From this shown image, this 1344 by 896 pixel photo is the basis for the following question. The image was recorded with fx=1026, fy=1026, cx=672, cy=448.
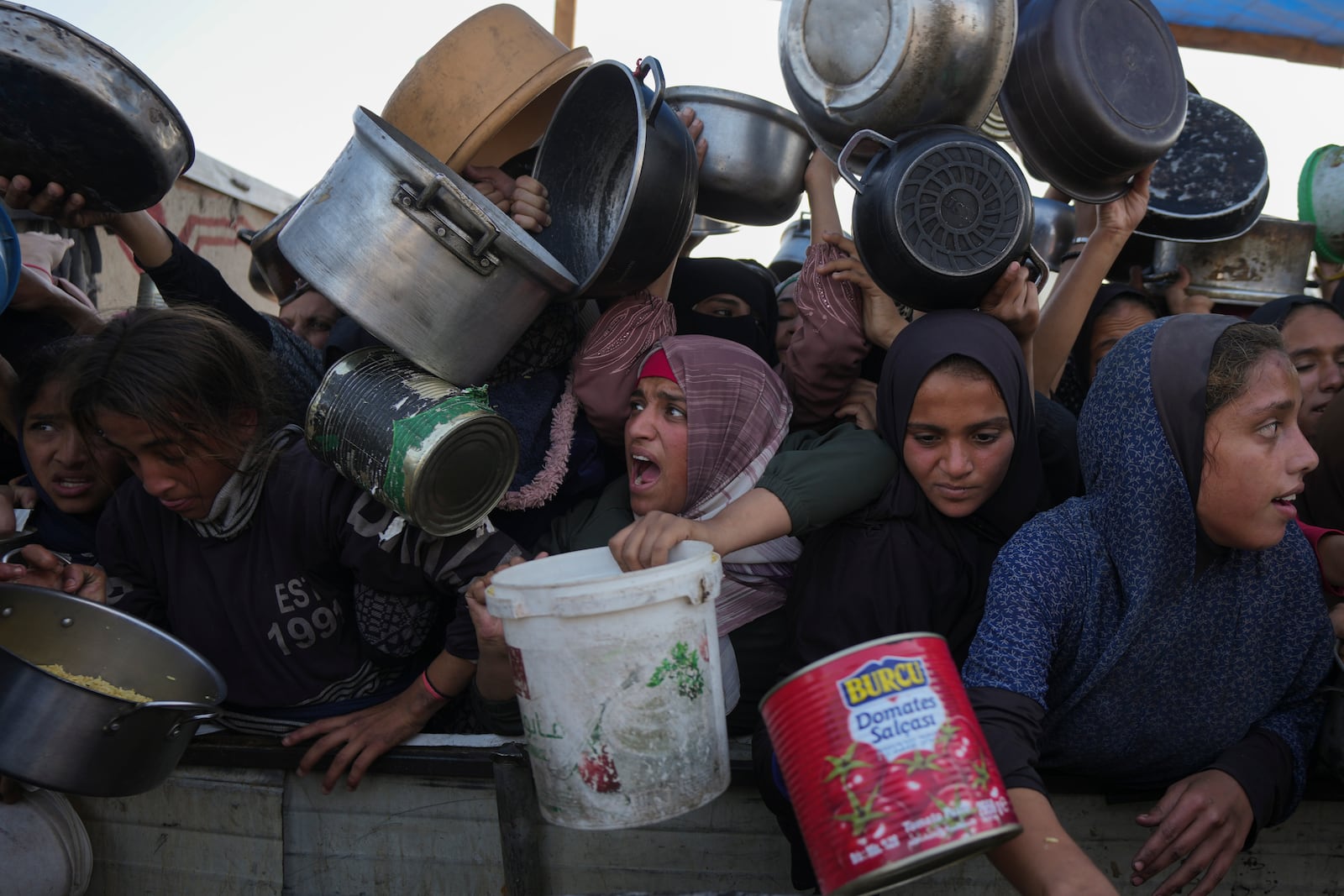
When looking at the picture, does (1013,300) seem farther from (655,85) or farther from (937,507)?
(655,85)

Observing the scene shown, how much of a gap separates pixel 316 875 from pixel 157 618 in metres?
0.76

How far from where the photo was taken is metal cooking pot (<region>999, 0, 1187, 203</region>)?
250 cm

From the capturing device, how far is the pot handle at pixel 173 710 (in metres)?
1.98

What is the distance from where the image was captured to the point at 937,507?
2225mm

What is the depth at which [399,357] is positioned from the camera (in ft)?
7.64

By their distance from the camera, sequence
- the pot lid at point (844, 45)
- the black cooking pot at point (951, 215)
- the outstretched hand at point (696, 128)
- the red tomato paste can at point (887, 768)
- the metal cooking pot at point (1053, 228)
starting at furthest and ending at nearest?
the metal cooking pot at point (1053, 228), the outstretched hand at point (696, 128), the pot lid at point (844, 45), the black cooking pot at point (951, 215), the red tomato paste can at point (887, 768)

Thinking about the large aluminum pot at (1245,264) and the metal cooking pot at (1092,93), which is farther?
the large aluminum pot at (1245,264)

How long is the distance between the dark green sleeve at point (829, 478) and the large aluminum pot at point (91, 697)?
1267 mm

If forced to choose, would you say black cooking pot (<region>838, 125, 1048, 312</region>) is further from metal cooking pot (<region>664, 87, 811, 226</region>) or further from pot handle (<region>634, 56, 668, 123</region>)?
metal cooking pot (<region>664, 87, 811, 226</region>)

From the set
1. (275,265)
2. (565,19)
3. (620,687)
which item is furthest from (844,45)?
(565,19)

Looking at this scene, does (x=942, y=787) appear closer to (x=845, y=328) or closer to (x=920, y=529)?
(x=920, y=529)

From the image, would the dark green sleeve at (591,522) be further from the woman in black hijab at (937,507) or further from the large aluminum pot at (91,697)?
the large aluminum pot at (91,697)

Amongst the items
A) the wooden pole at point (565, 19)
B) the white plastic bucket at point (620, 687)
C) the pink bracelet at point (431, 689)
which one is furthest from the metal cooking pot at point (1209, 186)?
the wooden pole at point (565, 19)

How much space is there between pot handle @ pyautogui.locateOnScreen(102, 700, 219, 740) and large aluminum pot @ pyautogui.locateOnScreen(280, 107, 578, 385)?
0.84 meters
